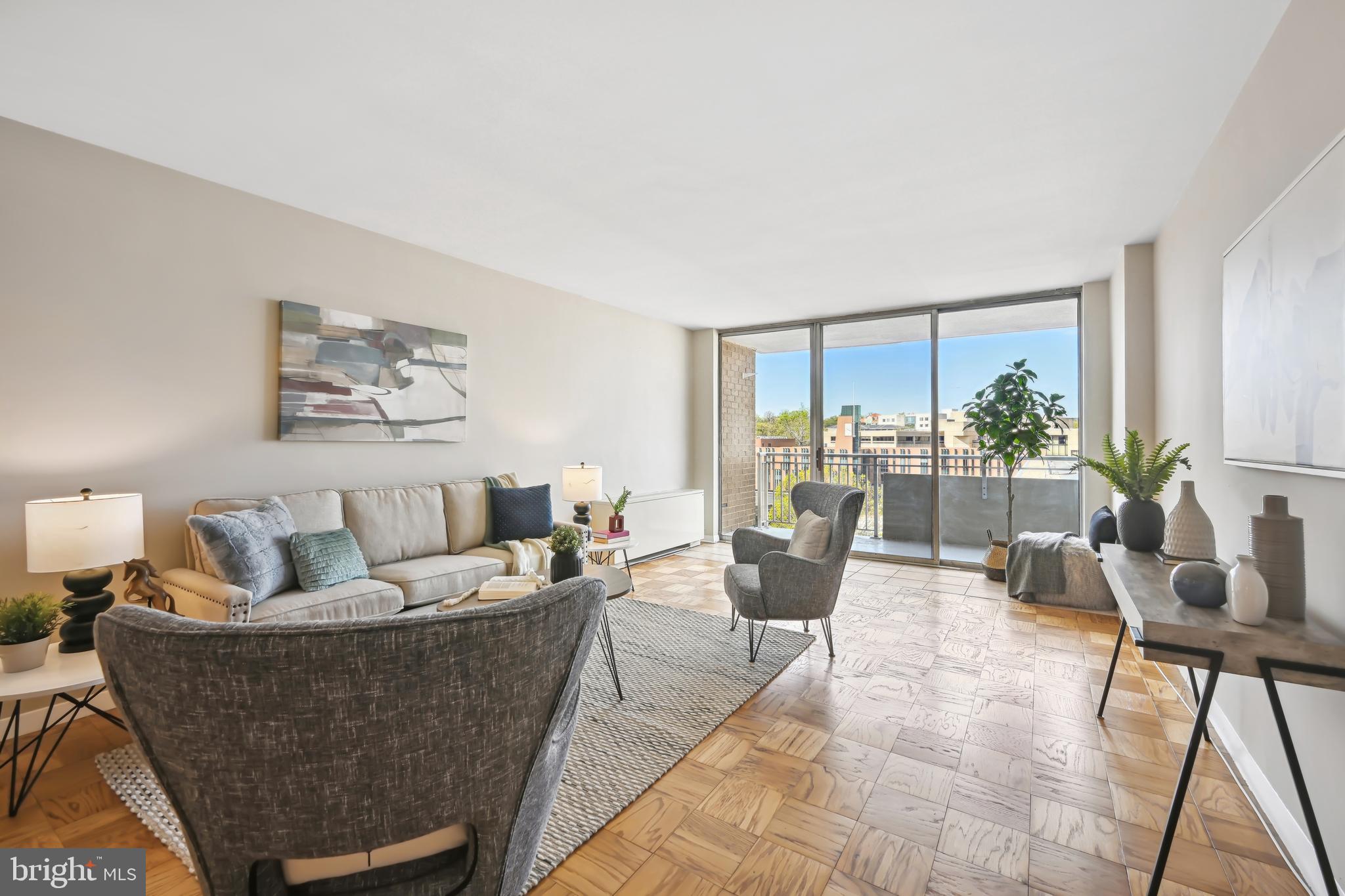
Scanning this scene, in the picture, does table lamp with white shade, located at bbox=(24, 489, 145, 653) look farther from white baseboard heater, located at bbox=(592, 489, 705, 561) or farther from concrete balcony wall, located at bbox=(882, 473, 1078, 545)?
concrete balcony wall, located at bbox=(882, 473, 1078, 545)

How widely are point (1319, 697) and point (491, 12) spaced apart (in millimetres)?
3066

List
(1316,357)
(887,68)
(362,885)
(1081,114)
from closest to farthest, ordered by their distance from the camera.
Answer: (362,885)
(1316,357)
(887,68)
(1081,114)

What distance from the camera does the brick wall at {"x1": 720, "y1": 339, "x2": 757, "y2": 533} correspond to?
22.0 feet

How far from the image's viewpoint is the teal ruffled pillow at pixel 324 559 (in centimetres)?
283

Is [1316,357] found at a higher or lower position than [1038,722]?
higher

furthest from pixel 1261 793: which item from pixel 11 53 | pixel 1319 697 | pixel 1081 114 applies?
pixel 11 53

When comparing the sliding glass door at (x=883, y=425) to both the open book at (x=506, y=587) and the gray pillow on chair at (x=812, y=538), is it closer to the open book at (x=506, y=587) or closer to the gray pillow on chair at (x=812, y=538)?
the gray pillow on chair at (x=812, y=538)

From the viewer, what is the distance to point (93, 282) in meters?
2.61

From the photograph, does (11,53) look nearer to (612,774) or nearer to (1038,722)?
(612,774)

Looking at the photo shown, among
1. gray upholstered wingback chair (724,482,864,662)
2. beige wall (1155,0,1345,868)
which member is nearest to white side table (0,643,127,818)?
gray upholstered wingback chair (724,482,864,662)

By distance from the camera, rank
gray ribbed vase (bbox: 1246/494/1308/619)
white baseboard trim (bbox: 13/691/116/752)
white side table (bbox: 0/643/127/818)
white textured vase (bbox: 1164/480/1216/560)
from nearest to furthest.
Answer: gray ribbed vase (bbox: 1246/494/1308/619) → white side table (bbox: 0/643/127/818) → white textured vase (bbox: 1164/480/1216/560) → white baseboard trim (bbox: 13/691/116/752)

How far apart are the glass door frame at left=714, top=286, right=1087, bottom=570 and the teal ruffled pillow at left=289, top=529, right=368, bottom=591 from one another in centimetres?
425

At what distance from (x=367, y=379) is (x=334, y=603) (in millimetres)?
1499

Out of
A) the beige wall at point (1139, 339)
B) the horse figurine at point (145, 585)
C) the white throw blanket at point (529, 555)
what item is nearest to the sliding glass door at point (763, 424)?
the beige wall at point (1139, 339)
